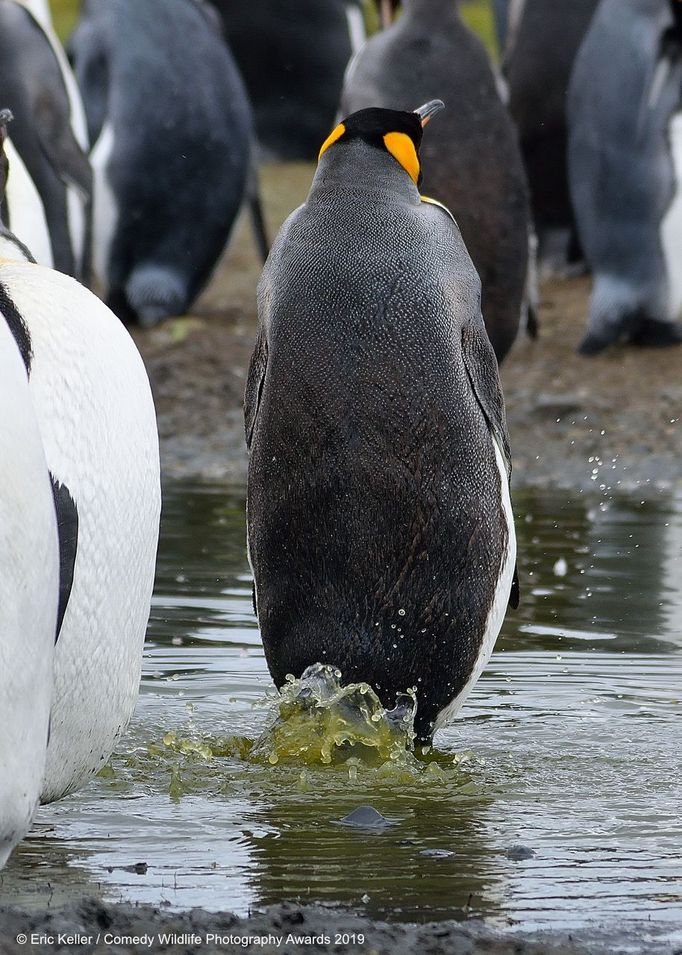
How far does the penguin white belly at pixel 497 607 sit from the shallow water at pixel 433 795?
8 centimetres

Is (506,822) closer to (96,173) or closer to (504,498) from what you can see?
(504,498)

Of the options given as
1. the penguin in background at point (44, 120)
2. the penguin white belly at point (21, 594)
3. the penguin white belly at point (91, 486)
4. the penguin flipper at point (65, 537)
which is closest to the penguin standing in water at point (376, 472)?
the penguin white belly at point (91, 486)

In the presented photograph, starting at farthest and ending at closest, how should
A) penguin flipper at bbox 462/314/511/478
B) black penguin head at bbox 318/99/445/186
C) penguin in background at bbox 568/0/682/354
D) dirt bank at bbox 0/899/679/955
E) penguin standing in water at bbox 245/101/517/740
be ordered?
penguin in background at bbox 568/0/682/354
black penguin head at bbox 318/99/445/186
penguin flipper at bbox 462/314/511/478
penguin standing in water at bbox 245/101/517/740
dirt bank at bbox 0/899/679/955

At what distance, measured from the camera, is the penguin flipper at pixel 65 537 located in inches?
126

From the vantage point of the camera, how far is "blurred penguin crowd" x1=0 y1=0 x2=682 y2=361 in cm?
912

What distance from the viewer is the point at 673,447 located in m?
8.84

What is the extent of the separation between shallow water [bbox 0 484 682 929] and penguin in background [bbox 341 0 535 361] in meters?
3.14

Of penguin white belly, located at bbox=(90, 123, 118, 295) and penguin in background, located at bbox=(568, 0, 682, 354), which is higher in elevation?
penguin in background, located at bbox=(568, 0, 682, 354)

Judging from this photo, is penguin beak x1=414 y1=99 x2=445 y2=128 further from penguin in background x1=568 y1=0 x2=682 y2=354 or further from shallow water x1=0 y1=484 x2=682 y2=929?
penguin in background x1=568 y1=0 x2=682 y2=354

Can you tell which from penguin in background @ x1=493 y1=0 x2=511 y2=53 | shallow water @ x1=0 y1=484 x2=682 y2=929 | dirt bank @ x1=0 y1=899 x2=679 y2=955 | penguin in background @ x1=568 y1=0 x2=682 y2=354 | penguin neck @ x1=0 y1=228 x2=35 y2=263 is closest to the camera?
dirt bank @ x1=0 y1=899 x2=679 y2=955

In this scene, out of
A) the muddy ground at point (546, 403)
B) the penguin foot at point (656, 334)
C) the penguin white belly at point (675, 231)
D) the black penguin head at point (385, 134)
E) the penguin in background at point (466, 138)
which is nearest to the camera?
the black penguin head at point (385, 134)

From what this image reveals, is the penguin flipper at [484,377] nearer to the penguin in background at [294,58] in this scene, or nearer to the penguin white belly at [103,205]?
the penguin white belly at [103,205]

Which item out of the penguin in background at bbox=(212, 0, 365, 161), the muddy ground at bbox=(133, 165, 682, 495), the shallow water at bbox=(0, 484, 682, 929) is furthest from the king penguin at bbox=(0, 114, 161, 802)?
the penguin in background at bbox=(212, 0, 365, 161)

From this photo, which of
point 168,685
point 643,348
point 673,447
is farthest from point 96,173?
point 168,685
